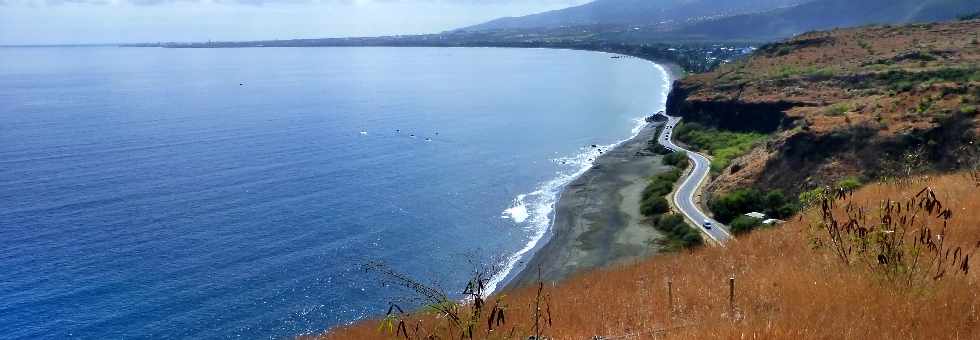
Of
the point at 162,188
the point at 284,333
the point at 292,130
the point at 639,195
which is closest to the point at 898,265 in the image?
the point at 284,333

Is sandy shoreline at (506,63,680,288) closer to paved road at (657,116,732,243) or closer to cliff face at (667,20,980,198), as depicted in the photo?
paved road at (657,116,732,243)

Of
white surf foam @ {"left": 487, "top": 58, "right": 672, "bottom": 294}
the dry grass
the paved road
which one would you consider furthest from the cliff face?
white surf foam @ {"left": 487, "top": 58, "right": 672, "bottom": 294}

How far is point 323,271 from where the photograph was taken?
35.5 metres

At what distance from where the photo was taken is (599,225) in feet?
141

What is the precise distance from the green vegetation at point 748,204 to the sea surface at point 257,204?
1077 centimetres

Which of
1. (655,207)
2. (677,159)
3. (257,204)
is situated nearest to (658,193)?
(655,207)

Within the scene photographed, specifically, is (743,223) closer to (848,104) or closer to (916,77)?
(848,104)

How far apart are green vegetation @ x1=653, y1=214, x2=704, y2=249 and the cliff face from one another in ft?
17.8

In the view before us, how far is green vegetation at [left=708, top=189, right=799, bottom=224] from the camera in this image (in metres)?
38.2

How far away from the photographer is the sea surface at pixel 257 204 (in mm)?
31641

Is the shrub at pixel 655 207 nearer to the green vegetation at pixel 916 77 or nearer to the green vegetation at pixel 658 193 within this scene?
the green vegetation at pixel 658 193

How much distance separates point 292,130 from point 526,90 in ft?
199

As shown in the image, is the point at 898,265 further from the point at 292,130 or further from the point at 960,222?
the point at 292,130

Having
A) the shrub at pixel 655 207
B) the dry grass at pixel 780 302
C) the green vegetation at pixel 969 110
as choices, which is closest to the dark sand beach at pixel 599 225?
the shrub at pixel 655 207
